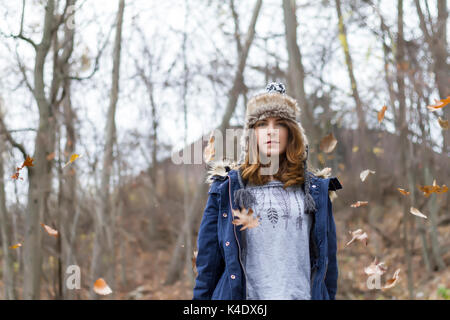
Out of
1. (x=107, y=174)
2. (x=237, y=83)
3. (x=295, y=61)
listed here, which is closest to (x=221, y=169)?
(x=295, y=61)

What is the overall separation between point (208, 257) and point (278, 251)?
1.21ft

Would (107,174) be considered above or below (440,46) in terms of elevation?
below

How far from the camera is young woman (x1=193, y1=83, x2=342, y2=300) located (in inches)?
86.7

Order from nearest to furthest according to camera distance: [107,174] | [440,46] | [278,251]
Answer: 1. [278,251]
2. [440,46]
3. [107,174]

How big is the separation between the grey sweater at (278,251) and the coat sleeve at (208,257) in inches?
6.1

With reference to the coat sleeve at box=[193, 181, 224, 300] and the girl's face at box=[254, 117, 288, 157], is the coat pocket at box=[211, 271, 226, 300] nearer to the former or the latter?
the coat sleeve at box=[193, 181, 224, 300]

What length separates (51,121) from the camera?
5.43 meters

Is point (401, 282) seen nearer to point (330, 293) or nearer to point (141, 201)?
point (330, 293)

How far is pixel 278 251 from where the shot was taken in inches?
87.0

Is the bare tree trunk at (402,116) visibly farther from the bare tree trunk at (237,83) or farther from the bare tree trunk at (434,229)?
the bare tree trunk at (237,83)

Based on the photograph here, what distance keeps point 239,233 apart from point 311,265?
41cm

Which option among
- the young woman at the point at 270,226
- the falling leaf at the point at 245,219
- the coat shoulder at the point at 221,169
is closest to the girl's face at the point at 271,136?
the young woman at the point at 270,226

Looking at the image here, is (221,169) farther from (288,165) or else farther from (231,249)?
(231,249)

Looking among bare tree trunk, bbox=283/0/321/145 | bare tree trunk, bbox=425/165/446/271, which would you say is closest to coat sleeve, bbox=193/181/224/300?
bare tree trunk, bbox=283/0/321/145
